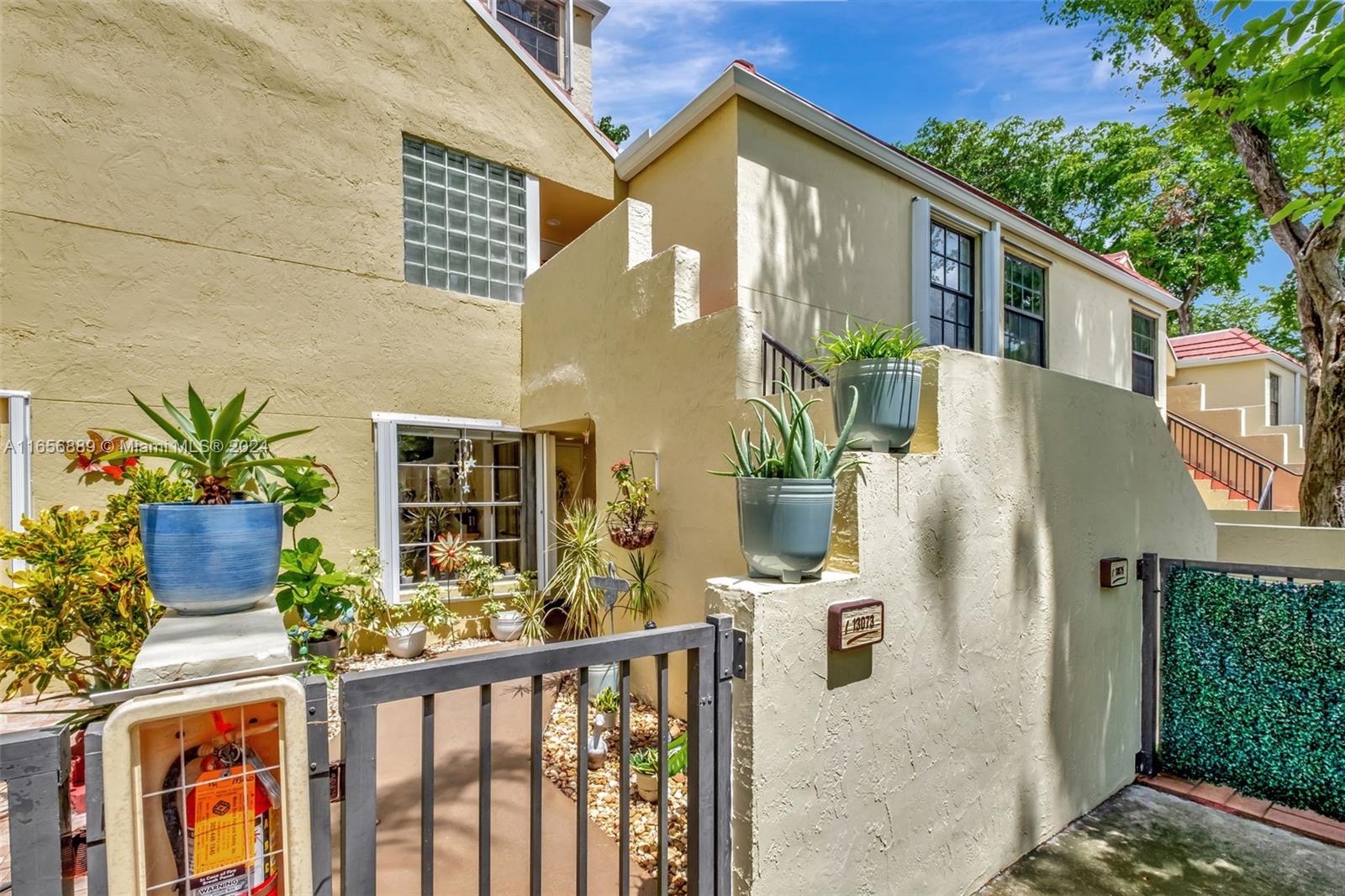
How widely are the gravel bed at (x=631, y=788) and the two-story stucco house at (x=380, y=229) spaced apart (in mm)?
1327

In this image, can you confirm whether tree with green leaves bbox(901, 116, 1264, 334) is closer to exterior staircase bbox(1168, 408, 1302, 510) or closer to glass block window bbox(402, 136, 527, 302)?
exterior staircase bbox(1168, 408, 1302, 510)

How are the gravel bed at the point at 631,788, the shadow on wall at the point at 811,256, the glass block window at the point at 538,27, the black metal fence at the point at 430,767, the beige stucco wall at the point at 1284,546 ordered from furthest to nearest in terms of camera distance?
the glass block window at the point at 538,27
the beige stucco wall at the point at 1284,546
the shadow on wall at the point at 811,256
the gravel bed at the point at 631,788
the black metal fence at the point at 430,767

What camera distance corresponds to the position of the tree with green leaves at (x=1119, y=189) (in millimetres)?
16438

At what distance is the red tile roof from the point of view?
1395cm

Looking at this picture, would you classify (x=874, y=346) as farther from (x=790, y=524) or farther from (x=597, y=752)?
(x=597, y=752)

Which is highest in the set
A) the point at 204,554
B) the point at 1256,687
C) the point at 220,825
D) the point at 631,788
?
the point at 204,554

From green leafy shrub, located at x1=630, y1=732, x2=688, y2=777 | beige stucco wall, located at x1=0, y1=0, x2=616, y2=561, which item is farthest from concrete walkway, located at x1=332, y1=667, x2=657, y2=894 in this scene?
beige stucco wall, located at x1=0, y1=0, x2=616, y2=561

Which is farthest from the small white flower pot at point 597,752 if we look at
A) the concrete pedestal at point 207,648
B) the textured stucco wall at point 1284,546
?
the textured stucco wall at point 1284,546

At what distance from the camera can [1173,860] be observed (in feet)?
10.5

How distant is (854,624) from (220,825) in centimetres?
207

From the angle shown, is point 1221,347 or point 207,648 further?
point 1221,347

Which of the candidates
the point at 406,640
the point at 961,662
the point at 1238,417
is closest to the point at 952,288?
the point at 961,662

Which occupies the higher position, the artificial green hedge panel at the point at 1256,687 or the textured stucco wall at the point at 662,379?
the textured stucco wall at the point at 662,379

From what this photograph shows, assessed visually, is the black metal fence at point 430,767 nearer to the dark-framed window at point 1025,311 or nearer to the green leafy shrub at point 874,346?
the green leafy shrub at point 874,346
